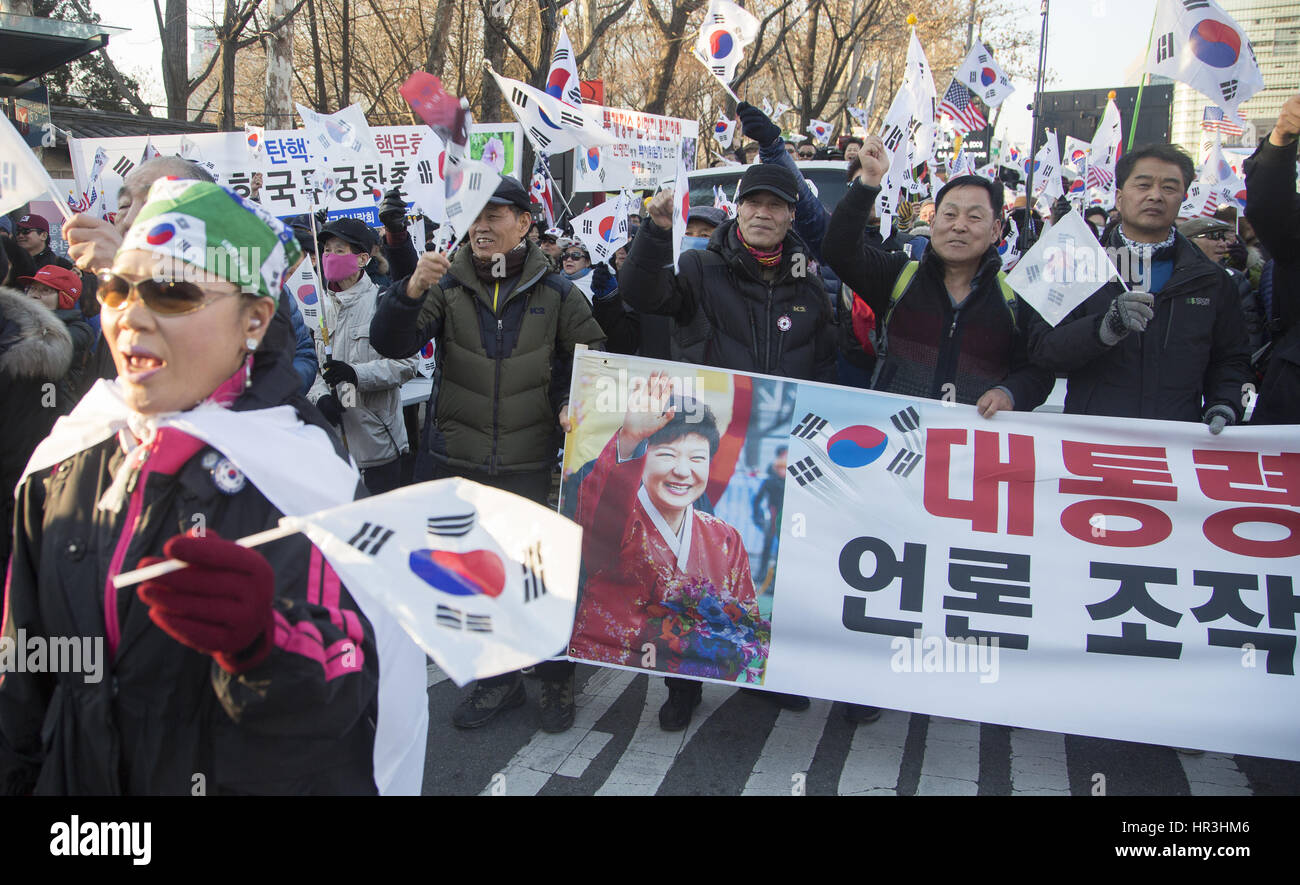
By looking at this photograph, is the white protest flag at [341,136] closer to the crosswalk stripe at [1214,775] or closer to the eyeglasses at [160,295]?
the eyeglasses at [160,295]

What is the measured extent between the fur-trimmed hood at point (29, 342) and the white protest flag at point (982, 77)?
37.7ft

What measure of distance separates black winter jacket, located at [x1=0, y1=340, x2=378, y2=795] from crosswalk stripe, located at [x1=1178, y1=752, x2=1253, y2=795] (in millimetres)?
3301

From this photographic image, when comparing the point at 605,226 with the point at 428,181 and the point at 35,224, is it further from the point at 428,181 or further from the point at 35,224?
the point at 35,224

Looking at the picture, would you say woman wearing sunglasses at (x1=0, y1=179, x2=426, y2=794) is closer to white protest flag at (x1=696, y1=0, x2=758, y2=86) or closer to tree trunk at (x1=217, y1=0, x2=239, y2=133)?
white protest flag at (x1=696, y1=0, x2=758, y2=86)

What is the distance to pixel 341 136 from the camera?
27.0 ft

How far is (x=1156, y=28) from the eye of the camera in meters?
4.78

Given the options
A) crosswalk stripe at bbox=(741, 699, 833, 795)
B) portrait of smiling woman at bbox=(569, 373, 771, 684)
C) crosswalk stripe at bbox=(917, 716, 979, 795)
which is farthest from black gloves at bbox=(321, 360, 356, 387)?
crosswalk stripe at bbox=(917, 716, 979, 795)

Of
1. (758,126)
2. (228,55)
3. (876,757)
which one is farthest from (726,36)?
(228,55)

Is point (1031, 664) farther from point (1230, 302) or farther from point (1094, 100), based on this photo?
point (1094, 100)

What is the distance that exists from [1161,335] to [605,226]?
16.1ft

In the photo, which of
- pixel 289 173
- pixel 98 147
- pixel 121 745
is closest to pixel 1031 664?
pixel 121 745

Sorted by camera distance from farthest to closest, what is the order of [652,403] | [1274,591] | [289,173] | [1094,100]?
[1094,100], [289,173], [652,403], [1274,591]

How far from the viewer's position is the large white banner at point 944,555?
11.6 ft
